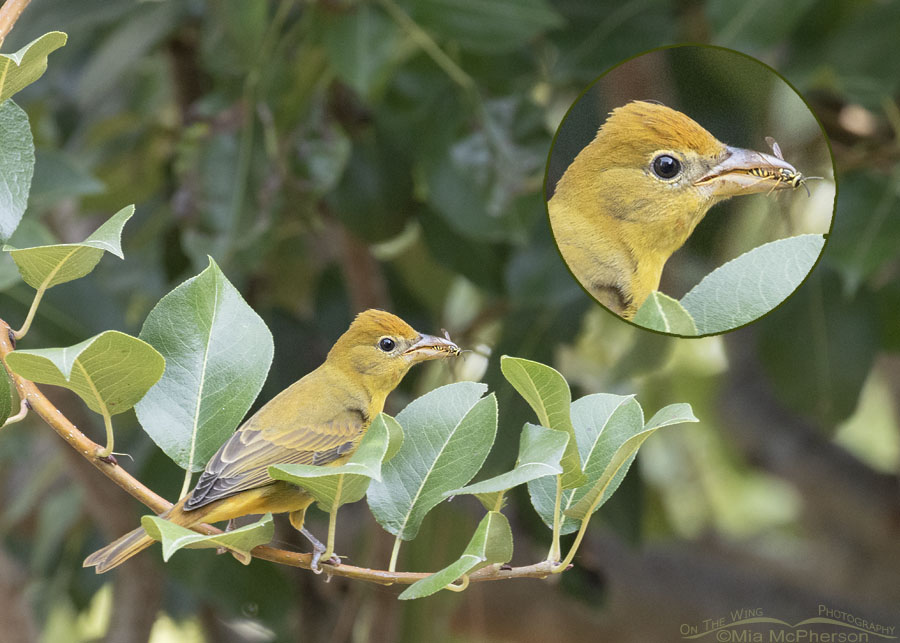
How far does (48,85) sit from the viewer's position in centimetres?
109

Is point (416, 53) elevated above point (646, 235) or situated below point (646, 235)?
below

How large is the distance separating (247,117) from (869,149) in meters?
0.48

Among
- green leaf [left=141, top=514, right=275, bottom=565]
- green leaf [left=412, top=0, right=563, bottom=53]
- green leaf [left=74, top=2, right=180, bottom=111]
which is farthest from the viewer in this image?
green leaf [left=74, top=2, right=180, bottom=111]

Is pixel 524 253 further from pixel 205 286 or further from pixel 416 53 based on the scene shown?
pixel 205 286

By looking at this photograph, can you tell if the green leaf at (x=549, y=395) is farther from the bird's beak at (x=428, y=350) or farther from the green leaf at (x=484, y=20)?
the green leaf at (x=484, y=20)

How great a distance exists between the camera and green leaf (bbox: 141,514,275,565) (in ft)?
0.90

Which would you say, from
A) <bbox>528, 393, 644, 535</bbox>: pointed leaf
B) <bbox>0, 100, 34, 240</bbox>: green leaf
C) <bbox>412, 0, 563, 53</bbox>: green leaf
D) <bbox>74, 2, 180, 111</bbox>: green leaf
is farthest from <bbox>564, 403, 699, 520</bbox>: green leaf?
<bbox>74, 2, 180, 111</bbox>: green leaf

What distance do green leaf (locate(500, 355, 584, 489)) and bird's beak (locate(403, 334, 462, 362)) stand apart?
20 mm

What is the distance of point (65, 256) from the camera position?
12.6 inches

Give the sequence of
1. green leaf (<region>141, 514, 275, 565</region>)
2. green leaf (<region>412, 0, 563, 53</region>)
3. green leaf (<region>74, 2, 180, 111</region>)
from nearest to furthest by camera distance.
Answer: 1. green leaf (<region>141, 514, 275, 565</region>)
2. green leaf (<region>412, 0, 563, 53</region>)
3. green leaf (<region>74, 2, 180, 111</region>)

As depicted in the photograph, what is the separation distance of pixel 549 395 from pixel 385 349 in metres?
0.06

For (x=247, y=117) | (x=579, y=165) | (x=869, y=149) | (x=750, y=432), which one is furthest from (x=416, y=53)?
(x=750, y=432)

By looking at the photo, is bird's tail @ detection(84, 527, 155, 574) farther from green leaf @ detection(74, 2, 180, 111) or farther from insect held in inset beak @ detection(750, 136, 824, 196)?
green leaf @ detection(74, 2, 180, 111)

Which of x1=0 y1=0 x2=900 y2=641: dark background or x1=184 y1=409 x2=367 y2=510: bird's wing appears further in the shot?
x1=0 y1=0 x2=900 y2=641: dark background
